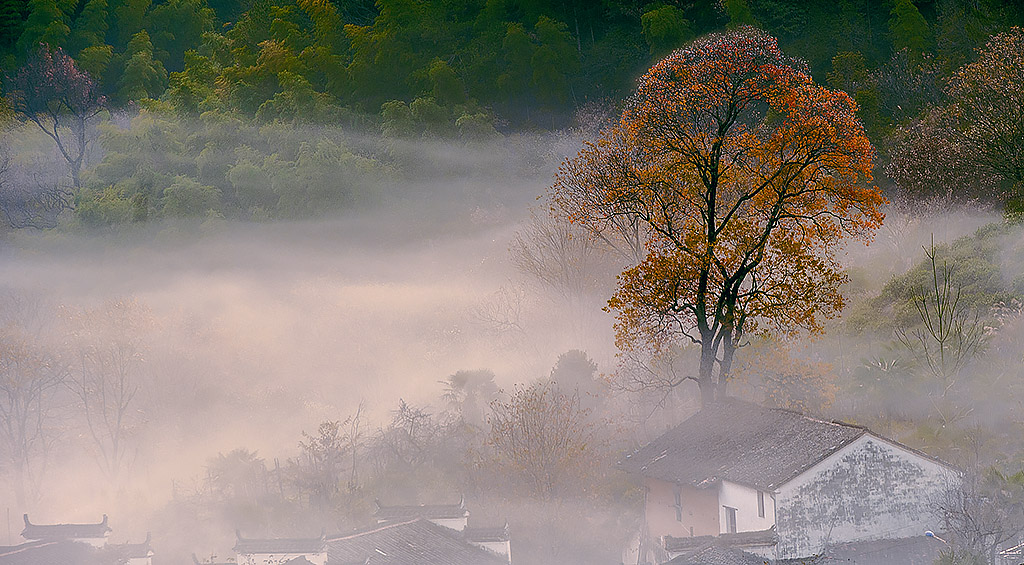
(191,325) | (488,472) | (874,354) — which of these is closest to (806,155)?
(874,354)

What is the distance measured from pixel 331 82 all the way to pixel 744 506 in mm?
43942

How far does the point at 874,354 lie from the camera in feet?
89.4

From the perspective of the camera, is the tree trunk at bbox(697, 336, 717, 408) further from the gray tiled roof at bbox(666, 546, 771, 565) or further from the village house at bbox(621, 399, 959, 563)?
the gray tiled roof at bbox(666, 546, 771, 565)

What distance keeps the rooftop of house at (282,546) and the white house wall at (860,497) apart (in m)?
7.43

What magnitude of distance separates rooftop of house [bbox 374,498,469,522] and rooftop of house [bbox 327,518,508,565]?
239 millimetres

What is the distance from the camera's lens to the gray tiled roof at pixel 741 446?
62.2 ft

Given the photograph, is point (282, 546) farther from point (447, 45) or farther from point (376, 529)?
point (447, 45)

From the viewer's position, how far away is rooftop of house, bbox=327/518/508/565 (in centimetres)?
1991

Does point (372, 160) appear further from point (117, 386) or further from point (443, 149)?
point (117, 386)

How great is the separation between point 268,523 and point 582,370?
8478mm

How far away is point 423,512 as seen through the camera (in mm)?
22562

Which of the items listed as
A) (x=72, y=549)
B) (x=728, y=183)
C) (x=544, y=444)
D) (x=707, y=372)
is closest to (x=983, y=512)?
(x=707, y=372)

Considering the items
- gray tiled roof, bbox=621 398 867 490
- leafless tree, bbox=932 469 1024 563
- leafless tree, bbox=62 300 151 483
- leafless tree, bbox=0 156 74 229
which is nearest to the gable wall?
gray tiled roof, bbox=621 398 867 490

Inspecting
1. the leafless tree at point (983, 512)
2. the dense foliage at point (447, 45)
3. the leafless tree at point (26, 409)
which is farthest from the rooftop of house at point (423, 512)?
the dense foliage at point (447, 45)
